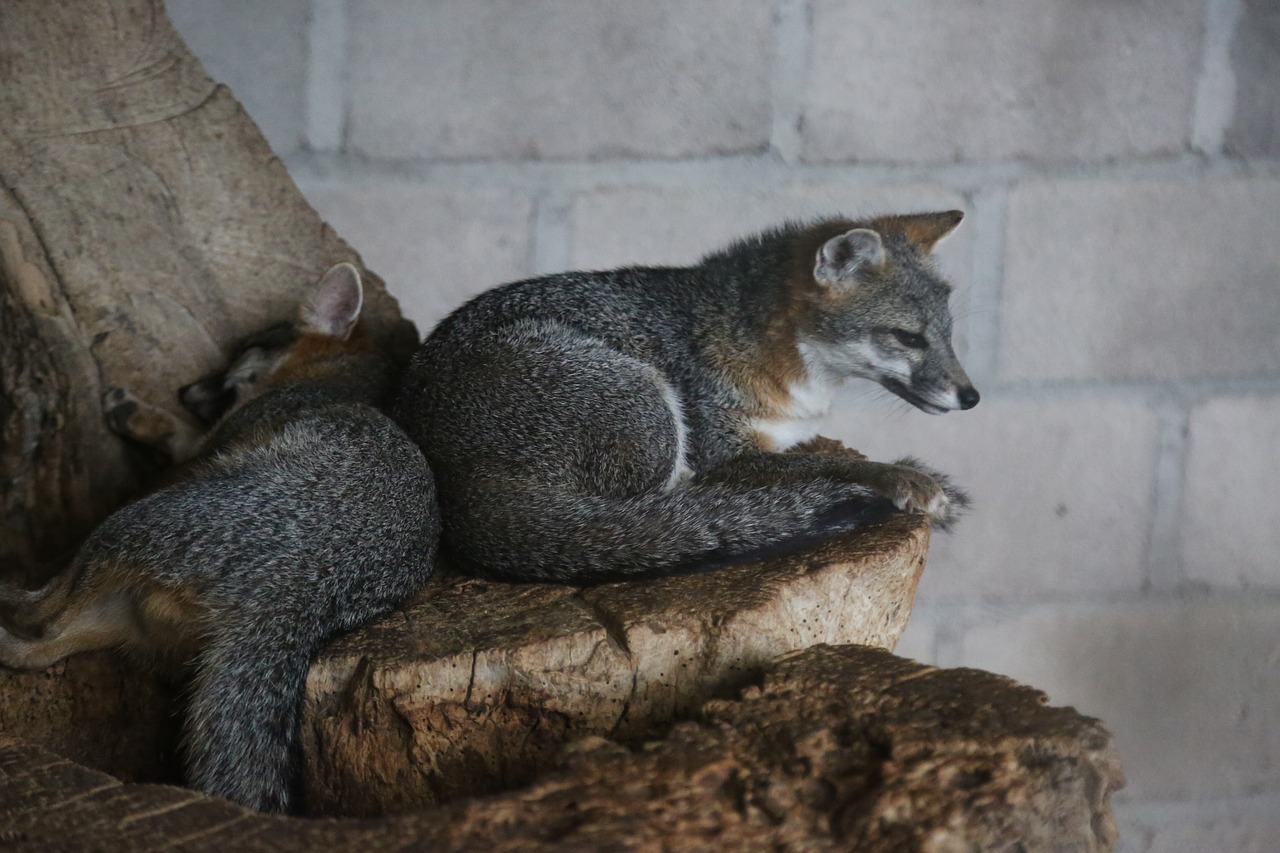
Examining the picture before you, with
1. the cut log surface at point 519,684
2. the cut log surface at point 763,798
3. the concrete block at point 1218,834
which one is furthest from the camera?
the concrete block at point 1218,834

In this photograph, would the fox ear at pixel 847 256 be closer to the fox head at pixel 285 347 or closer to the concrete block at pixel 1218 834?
the fox head at pixel 285 347

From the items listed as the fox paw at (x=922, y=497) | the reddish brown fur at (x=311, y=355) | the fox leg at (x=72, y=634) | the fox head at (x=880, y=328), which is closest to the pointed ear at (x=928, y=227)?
the fox head at (x=880, y=328)

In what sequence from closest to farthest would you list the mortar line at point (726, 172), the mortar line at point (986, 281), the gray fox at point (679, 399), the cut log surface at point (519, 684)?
1. the cut log surface at point (519, 684)
2. the gray fox at point (679, 399)
3. the mortar line at point (726, 172)
4. the mortar line at point (986, 281)

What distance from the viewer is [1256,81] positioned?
2.75m

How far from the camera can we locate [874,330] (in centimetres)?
196

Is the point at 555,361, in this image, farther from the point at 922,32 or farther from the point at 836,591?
the point at 922,32

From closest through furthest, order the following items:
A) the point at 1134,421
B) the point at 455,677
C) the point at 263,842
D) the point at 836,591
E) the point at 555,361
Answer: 1. the point at 263,842
2. the point at 455,677
3. the point at 836,591
4. the point at 555,361
5. the point at 1134,421

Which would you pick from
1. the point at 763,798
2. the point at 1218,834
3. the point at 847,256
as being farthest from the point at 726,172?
the point at 1218,834

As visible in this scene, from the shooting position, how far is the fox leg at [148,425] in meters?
1.97

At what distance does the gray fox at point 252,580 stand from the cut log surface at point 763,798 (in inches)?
10.0

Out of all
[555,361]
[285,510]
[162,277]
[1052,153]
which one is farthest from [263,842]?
[1052,153]

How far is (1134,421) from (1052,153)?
679 millimetres

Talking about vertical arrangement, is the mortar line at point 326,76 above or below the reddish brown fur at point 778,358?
above

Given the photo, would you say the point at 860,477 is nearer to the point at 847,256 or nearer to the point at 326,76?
the point at 847,256
